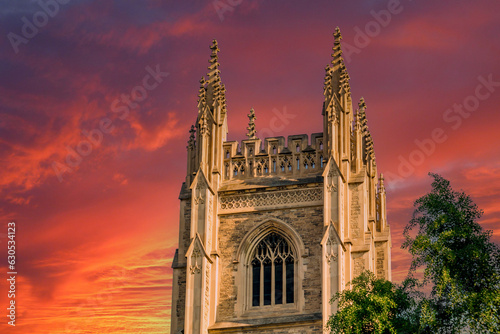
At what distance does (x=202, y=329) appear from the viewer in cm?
3809

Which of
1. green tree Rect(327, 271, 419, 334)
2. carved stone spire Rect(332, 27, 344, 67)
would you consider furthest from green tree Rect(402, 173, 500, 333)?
carved stone spire Rect(332, 27, 344, 67)

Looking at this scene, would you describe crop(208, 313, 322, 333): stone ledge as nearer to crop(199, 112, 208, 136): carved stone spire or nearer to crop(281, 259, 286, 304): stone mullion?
crop(281, 259, 286, 304): stone mullion

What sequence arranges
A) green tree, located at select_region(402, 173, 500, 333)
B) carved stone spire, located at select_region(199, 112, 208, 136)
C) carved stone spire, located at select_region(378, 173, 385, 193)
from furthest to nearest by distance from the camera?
carved stone spire, located at select_region(378, 173, 385, 193) < carved stone spire, located at select_region(199, 112, 208, 136) < green tree, located at select_region(402, 173, 500, 333)

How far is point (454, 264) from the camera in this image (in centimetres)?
2925

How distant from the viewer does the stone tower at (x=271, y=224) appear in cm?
3847

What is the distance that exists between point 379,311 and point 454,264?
291 cm

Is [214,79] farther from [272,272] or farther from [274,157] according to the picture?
[272,272]

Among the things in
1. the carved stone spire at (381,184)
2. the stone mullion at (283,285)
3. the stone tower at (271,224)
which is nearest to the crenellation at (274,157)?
the stone tower at (271,224)

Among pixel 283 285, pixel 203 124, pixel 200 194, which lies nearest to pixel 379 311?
pixel 283 285

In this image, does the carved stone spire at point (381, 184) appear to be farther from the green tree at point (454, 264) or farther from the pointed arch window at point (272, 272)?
the green tree at point (454, 264)

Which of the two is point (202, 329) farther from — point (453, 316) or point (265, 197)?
point (453, 316)

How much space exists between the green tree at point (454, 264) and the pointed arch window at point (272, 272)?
33.1 ft

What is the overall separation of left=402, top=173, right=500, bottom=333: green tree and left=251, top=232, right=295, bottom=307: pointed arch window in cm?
1010

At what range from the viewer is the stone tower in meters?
38.5
